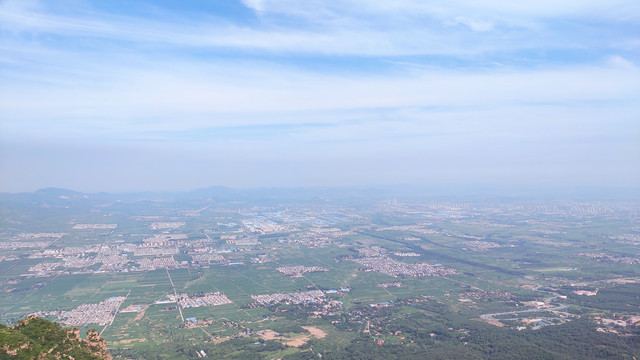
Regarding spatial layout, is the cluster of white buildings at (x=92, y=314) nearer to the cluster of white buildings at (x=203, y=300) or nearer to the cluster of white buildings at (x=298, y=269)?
the cluster of white buildings at (x=203, y=300)

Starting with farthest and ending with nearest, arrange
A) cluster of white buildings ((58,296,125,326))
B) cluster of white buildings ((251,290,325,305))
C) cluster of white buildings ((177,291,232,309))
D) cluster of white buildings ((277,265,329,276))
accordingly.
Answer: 1. cluster of white buildings ((277,265,329,276))
2. cluster of white buildings ((251,290,325,305))
3. cluster of white buildings ((177,291,232,309))
4. cluster of white buildings ((58,296,125,326))

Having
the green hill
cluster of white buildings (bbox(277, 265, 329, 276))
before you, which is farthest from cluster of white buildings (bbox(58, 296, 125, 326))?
the green hill

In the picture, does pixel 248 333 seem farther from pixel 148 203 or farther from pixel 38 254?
pixel 148 203

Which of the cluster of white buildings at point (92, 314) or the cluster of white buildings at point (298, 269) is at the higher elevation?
the cluster of white buildings at point (92, 314)

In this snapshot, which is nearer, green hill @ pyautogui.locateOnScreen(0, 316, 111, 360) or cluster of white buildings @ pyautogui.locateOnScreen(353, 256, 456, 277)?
green hill @ pyautogui.locateOnScreen(0, 316, 111, 360)

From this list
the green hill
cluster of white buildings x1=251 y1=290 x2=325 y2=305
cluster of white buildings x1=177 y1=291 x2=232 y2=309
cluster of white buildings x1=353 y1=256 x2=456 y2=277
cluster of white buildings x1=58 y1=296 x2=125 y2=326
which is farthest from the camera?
cluster of white buildings x1=353 y1=256 x2=456 y2=277

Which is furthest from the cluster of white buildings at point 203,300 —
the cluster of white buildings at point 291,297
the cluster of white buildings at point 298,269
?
the cluster of white buildings at point 298,269

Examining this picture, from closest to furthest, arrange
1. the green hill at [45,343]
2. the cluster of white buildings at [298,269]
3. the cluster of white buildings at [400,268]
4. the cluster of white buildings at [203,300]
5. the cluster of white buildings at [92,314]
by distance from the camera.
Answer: the green hill at [45,343], the cluster of white buildings at [92,314], the cluster of white buildings at [203,300], the cluster of white buildings at [400,268], the cluster of white buildings at [298,269]

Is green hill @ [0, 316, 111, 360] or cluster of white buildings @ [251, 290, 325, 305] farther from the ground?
green hill @ [0, 316, 111, 360]

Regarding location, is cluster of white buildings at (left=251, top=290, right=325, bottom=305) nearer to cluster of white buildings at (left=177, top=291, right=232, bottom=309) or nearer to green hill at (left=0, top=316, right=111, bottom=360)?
cluster of white buildings at (left=177, top=291, right=232, bottom=309)
